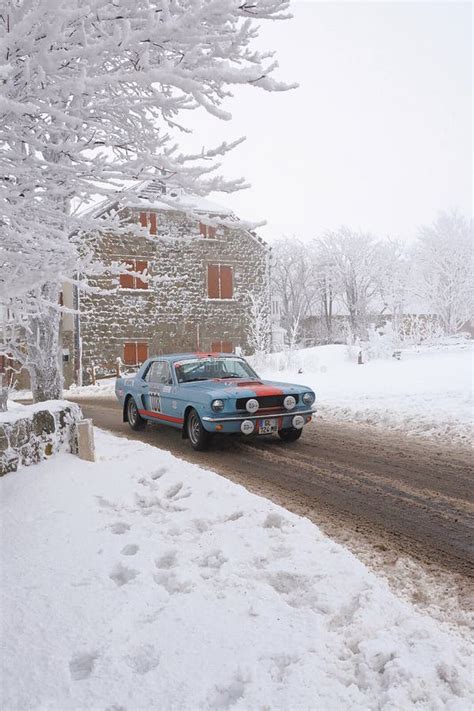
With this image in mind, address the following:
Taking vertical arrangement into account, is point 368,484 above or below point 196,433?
below

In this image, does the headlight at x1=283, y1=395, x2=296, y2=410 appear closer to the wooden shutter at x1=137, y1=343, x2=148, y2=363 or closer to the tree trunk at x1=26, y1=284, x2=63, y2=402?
the tree trunk at x1=26, y1=284, x2=63, y2=402

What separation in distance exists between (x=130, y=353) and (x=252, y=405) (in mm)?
17777

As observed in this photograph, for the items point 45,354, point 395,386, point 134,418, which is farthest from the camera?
point 395,386

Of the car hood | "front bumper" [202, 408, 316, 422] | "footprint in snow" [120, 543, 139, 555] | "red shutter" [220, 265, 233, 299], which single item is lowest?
"footprint in snow" [120, 543, 139, 555]

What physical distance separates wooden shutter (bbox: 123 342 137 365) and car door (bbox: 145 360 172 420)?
1497 centimetres

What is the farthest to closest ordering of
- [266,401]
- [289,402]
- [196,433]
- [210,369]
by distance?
1. [210,369]
2. [196,433]
3. [289,402]
4. [266,401]

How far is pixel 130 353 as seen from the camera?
24250mm

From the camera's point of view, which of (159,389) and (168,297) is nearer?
(159,389)

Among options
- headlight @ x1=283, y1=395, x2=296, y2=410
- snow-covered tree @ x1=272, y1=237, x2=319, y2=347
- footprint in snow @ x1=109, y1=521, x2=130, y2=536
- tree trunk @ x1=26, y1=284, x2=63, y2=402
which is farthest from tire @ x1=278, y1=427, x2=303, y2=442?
snow-covered tree @ x1=272, y1=237, x2=319, y2=347

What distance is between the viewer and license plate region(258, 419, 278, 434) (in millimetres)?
7359

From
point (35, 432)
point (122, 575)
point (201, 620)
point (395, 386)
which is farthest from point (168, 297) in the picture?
point (201, 620)

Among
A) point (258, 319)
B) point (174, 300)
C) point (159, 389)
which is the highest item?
point (174, 300)

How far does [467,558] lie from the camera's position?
3691 mm

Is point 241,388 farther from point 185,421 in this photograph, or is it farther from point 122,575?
point 122,575
